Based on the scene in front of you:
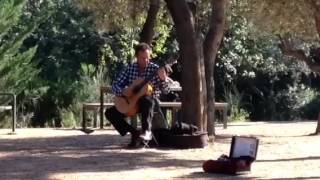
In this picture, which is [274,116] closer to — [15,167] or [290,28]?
[290,28]

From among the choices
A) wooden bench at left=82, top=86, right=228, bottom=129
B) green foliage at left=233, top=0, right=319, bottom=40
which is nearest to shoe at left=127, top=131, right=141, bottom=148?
green foliage at left=233, top=0, right=319, bottom=40

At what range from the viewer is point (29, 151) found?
34.7 ft

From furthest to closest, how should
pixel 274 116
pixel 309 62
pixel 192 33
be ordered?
pixel 274 116, pixel 309 62, pixel 192 33

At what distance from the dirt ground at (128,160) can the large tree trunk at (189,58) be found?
638 mm

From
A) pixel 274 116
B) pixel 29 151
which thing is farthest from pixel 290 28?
pixel 274 116

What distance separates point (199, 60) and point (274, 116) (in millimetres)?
15383

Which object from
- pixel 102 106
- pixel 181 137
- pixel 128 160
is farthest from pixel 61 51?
pixel 128 160

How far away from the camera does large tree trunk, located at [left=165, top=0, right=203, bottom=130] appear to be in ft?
37.1

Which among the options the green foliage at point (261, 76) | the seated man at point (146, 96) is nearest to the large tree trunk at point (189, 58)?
the seated man at point (146, 96)

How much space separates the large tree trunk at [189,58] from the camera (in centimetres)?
1131

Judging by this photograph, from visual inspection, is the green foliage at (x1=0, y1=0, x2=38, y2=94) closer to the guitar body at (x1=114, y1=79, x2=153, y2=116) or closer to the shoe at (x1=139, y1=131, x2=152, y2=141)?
the guitar body at (x1=114, y1=79, x2=153, y2=116)

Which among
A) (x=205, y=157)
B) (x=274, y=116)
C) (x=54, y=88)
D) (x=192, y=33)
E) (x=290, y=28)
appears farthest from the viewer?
A: (x=274, y=116)

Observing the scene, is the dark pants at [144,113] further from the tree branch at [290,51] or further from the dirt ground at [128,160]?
the tree branch at [290,51]

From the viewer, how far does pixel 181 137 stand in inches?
427
